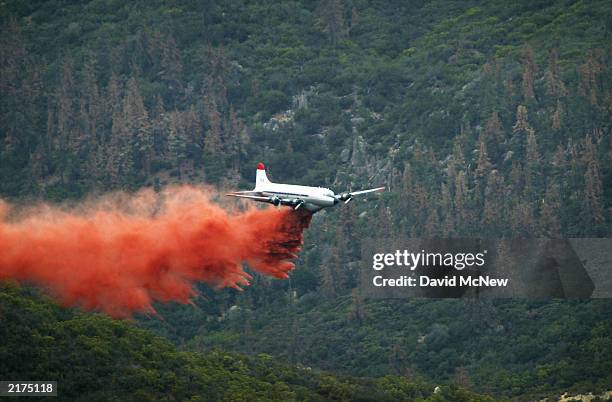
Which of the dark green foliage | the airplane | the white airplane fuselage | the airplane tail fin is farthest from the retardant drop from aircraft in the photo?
the dark green foliage

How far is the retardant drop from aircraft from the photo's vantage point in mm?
135250

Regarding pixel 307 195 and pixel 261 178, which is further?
pixel 261 178

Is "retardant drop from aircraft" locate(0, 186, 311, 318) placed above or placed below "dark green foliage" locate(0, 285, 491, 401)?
above

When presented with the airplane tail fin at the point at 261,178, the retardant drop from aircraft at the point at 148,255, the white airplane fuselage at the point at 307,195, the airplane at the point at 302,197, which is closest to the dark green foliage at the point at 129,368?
the retardant drop from aircraft at the point at 148,255

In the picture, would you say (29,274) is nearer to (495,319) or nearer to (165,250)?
(165,250)

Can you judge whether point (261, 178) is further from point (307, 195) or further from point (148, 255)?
point (148, 255)

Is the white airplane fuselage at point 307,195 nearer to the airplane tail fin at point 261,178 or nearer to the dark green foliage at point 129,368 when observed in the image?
the airplane tail fin at point 261,178

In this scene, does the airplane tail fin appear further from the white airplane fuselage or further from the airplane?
the white airplane fuselage

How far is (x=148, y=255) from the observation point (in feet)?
461

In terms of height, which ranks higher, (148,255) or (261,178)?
(261,178)

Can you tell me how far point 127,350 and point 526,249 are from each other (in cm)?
5510

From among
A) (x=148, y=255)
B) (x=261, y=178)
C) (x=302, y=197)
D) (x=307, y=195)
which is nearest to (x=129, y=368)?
(x=148, y=255)

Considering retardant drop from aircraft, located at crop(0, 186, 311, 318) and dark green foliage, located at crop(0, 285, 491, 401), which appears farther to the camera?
dark green foliage, located at crop(0, 285, 491, 401)

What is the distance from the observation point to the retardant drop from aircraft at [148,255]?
135 m
